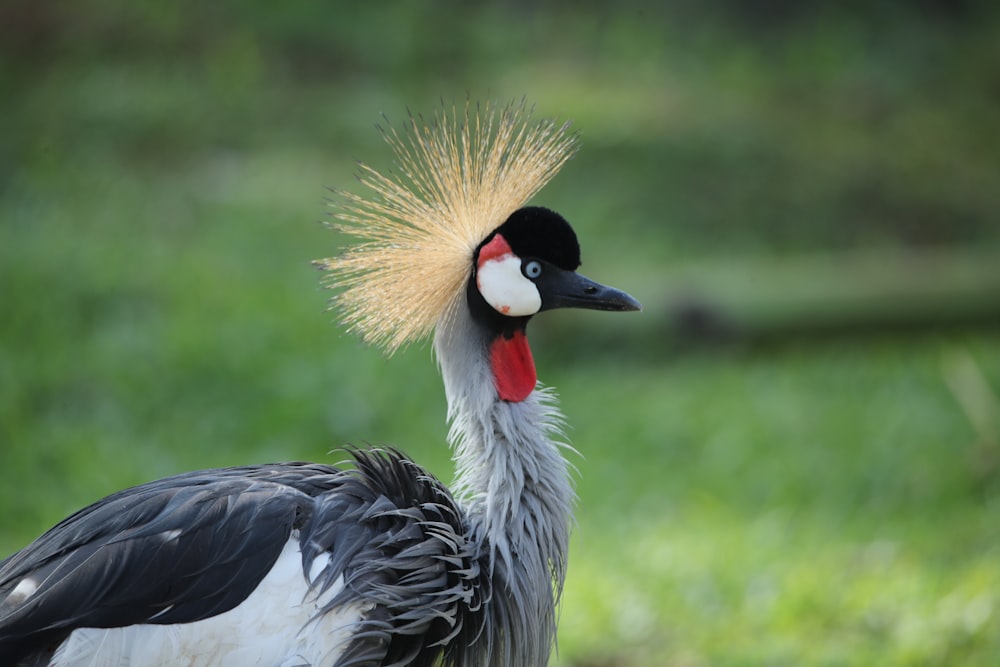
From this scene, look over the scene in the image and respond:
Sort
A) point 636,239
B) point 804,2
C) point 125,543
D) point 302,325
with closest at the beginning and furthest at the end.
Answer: point 125,543 < point 302,325 < point 636,239 < point 804,2

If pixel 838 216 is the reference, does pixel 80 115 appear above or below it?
below

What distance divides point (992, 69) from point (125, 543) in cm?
726

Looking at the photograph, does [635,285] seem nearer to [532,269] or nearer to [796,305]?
[796,305]

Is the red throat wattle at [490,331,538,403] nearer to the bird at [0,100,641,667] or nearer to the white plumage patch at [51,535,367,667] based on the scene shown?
the bird at [0,100,641,667]

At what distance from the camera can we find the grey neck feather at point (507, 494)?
1874 millimetres

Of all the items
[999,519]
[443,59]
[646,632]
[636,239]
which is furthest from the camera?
[443,59]

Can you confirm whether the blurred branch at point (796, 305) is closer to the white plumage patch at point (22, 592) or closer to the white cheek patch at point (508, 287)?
the white cheek patch at point (508, 287)

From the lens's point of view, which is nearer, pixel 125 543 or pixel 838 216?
pixel 125 543

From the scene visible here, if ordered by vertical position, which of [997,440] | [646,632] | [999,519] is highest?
[997,440]

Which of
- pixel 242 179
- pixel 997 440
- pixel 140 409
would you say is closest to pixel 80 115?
pixel 242 179

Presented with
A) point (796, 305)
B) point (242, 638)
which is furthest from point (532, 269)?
point (796, 305)

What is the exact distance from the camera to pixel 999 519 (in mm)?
3391

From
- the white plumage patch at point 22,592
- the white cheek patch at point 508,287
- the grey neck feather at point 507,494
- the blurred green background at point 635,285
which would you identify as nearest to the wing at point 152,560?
the white plumage patch at point 22,592

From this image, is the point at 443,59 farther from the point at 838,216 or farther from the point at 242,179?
the point at 838,216
